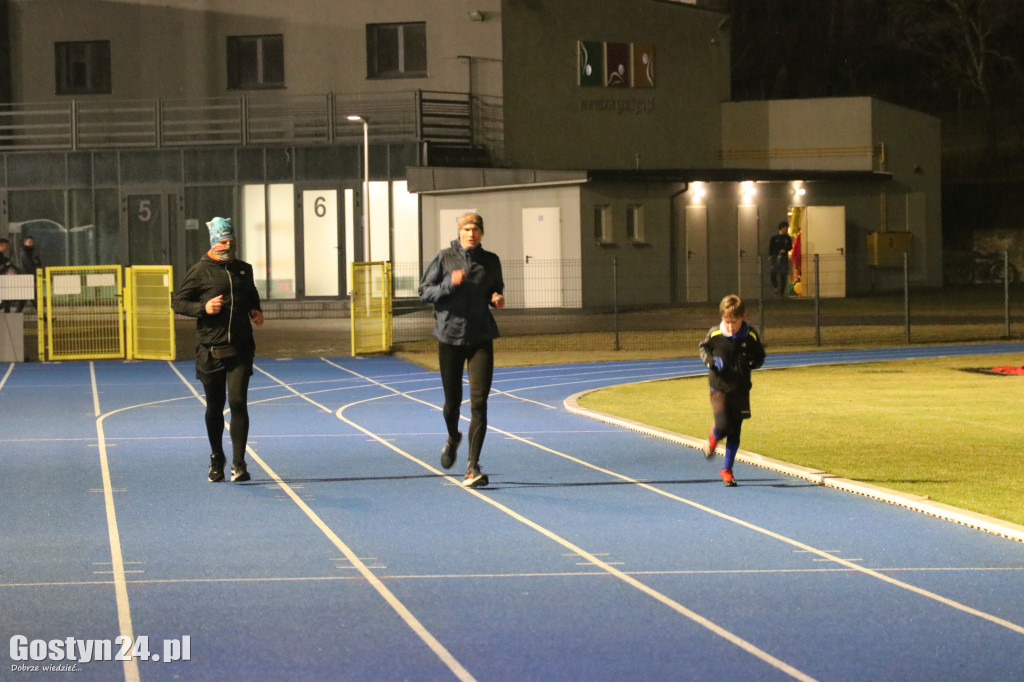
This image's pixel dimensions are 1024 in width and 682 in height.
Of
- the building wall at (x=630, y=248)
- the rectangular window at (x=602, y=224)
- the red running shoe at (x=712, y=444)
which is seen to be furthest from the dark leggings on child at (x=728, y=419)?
the rectangular window at (x=602, y=224)

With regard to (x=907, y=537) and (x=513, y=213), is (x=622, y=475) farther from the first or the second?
(x=513, y=213)

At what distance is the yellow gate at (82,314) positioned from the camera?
997 inches

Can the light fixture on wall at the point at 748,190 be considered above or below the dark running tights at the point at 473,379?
above

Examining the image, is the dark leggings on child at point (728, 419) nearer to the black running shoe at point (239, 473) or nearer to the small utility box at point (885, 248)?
the black running shoe at point (239, 473)

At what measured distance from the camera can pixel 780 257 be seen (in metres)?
37.9

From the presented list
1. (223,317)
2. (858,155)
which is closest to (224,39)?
(858,155)

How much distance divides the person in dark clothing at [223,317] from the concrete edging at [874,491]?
4.15 meters

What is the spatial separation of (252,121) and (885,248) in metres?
18.7

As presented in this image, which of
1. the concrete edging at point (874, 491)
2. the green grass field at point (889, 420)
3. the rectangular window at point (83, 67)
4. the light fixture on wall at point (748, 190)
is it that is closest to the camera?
the concrete edging at point (874, 491)

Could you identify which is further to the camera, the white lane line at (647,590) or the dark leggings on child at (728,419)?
the dark leggings on child at (728,419)

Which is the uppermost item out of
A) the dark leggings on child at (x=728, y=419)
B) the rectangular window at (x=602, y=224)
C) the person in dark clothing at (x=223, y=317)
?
the rectangular window at (x=602, y=224)

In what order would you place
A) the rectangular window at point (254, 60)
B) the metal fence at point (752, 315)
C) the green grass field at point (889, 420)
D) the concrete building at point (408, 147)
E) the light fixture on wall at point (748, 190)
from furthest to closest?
the rectangular window at point (254, 60)
the light fixture on wall at point (748, 190)
the concrete building at point (408, 147)
the metal fence at point (752, 315)
the green grass field at point (889, 420)

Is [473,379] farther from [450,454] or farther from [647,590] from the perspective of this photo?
[647,590]

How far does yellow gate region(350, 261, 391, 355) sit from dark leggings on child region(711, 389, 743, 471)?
15.1 meters
